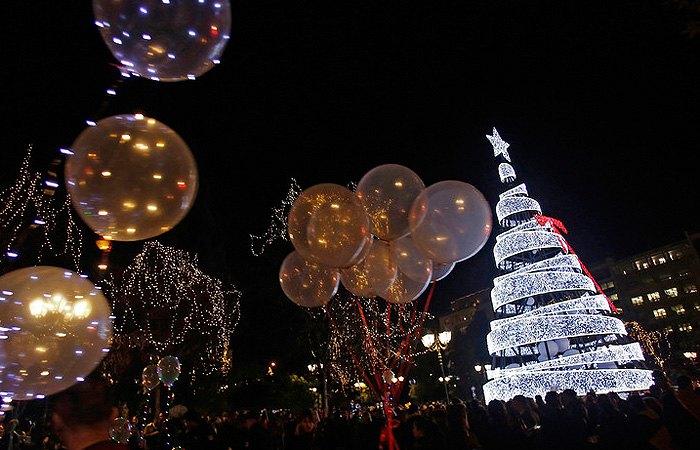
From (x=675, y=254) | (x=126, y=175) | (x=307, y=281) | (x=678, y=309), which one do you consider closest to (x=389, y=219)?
(x=307, y=281)

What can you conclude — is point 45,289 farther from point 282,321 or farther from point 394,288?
point 282,321

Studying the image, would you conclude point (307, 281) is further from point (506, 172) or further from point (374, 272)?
point (506, 172)

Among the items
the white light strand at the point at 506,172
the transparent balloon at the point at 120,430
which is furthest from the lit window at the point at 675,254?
the transparent balloon at the point at 120,430

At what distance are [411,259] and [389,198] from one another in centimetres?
142

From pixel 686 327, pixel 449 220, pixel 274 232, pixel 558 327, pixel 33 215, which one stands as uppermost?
pixel 686 327

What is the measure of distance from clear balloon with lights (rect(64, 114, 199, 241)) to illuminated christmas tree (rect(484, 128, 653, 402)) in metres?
16.4

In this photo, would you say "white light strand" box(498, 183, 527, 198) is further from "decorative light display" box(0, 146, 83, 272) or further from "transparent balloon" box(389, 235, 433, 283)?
"decorative light display" box(0, 146, 83, 272)

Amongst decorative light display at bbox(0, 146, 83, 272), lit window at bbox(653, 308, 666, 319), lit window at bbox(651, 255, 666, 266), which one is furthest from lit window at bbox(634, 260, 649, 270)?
decorative light display at bbox(0, 146, 83, 272)

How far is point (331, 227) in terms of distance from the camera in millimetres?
6219

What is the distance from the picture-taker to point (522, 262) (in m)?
20.5

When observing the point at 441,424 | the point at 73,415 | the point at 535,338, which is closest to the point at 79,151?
the point at 73,415

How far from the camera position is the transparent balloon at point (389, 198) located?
22.2 ft

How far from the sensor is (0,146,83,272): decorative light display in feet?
→ 43.4

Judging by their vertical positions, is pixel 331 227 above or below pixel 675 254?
below
